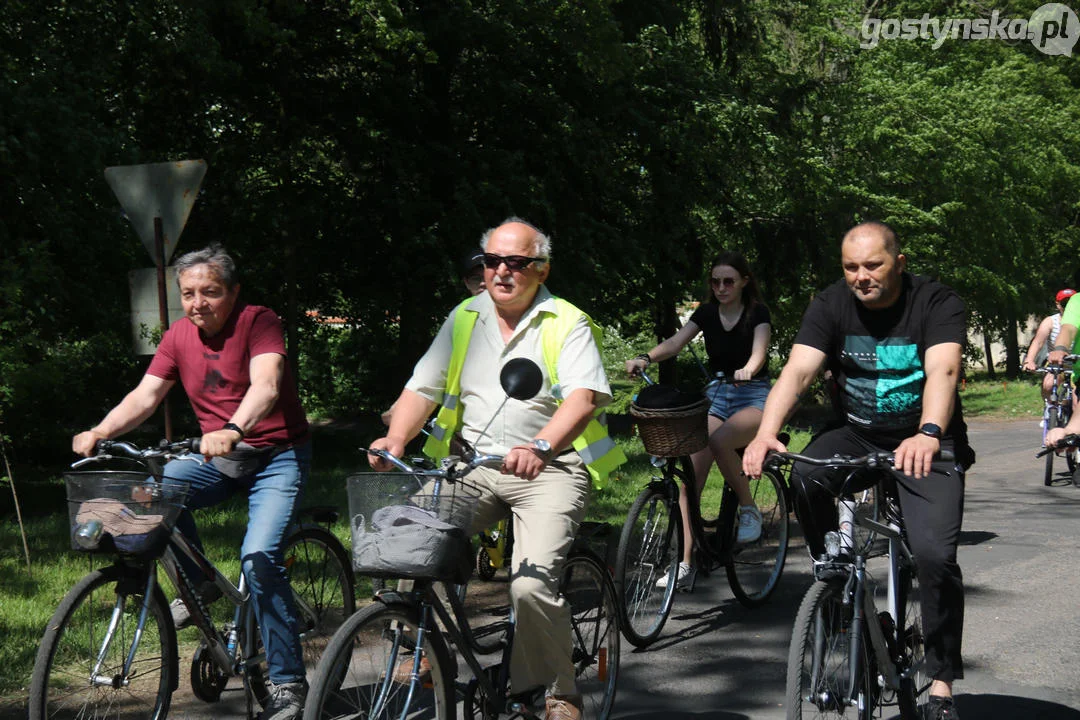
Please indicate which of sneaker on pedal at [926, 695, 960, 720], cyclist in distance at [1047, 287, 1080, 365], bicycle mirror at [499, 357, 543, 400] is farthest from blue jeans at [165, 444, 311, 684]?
cyclist in distance at [1047, 287, 1080, 365]

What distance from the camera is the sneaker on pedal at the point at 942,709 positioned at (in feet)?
14.1

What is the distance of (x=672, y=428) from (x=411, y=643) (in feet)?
8.53

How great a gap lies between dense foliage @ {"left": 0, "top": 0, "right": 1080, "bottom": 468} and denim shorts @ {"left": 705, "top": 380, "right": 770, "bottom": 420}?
17.7 ft

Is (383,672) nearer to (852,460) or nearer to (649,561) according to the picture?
(852,460)

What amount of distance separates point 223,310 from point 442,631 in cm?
163

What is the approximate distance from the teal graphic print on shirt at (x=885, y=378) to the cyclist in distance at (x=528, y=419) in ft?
3.09

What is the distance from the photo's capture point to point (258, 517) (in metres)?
4.79

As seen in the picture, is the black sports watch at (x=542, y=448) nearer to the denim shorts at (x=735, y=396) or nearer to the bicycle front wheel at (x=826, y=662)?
the bicycle front wheel at (x=826, y=662)

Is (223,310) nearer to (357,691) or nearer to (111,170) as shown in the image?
(357,691)

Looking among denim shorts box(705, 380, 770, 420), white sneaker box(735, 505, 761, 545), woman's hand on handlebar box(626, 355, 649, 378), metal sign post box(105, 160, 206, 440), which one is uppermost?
metal sign post box(105, 160, 206, 440)

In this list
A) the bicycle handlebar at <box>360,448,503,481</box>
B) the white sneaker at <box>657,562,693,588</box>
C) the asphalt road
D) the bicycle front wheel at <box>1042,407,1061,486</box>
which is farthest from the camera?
the bicycle front wheel at <box>1042,407,1061,486</box>

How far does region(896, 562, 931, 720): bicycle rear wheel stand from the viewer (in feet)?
14.3

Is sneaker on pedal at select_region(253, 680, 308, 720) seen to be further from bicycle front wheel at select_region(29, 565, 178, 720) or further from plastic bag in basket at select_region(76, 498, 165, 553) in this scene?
plastic bag in basket at select_region(76, 498, 165, 553)

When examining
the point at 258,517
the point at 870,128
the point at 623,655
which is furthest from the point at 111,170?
the point at 870,128
